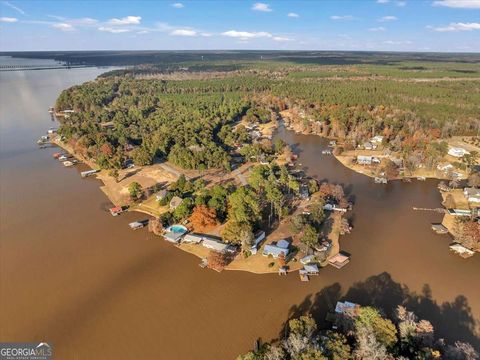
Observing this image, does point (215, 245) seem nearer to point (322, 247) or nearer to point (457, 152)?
point (322, 247)

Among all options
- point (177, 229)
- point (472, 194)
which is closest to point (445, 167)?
point (472, 194)

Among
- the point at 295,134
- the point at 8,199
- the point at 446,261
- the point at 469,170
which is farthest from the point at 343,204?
the point at 8,199

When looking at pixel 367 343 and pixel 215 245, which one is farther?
pixel 215 245

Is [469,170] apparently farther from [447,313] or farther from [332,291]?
[332,291]

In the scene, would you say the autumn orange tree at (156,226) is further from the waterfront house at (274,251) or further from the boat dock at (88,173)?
the boat dock at (88,173)

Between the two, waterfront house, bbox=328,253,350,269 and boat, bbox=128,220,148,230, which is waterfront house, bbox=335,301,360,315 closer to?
waterfront house, bbox=328,253,350,269

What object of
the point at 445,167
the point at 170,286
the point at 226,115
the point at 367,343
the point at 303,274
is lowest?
the point at 170,286
